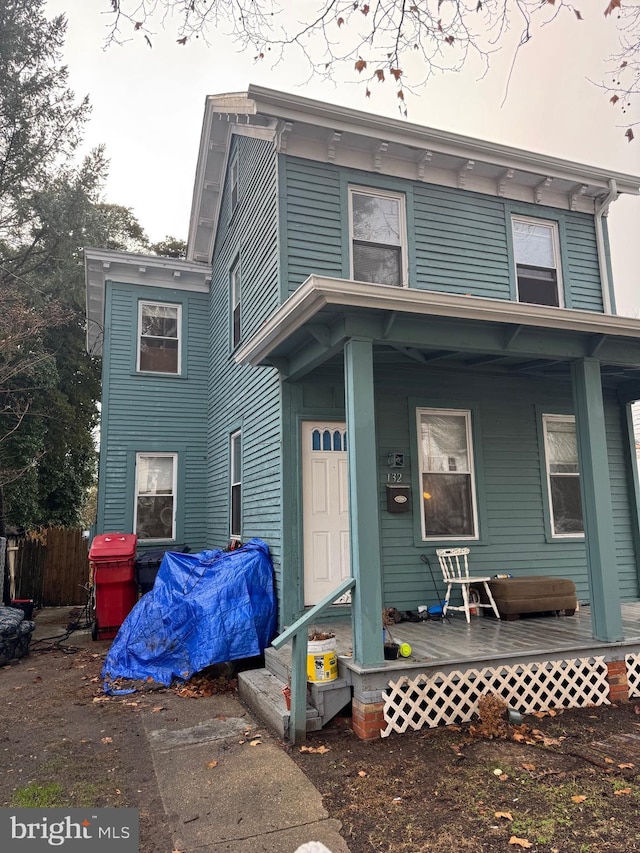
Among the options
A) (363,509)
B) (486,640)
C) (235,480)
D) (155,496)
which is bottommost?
(486,640)

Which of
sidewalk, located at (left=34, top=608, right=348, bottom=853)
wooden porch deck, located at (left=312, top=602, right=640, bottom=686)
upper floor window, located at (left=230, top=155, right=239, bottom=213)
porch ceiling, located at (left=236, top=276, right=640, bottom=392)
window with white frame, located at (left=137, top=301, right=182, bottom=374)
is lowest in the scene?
sidewalk, located at (left=34, top=608, right=348, bottom=853)

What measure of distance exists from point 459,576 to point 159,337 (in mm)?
7017

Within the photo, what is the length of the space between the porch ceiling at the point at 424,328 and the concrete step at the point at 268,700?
3014mm

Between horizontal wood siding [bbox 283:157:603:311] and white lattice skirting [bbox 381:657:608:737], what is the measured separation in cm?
434

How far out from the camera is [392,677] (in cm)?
454

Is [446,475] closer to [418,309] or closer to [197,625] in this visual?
[418,309]

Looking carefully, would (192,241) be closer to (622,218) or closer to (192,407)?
(192,407)

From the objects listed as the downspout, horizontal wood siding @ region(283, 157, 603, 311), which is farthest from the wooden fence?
the downspout

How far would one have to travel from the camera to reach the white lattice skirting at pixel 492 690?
4.55m

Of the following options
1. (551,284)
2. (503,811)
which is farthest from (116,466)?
(503,811)

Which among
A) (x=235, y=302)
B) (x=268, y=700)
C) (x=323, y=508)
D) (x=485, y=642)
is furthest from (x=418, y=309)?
(x=235, y=302)

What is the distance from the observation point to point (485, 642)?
17.9 feet

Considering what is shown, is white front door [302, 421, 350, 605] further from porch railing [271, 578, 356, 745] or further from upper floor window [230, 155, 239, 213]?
upper floor window [230, 155, 239, 213]

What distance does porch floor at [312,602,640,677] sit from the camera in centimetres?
481
